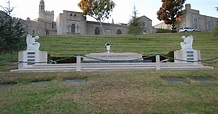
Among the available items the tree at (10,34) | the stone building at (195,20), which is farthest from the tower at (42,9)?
the tree at (10,34)

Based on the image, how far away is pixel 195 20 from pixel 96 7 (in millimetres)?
26181

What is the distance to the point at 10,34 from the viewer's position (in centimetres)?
1425

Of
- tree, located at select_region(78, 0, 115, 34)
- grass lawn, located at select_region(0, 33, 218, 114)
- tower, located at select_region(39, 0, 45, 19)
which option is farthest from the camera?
tower, located at select_region(39, 0, 45, 19)

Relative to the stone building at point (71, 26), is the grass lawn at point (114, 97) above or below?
below

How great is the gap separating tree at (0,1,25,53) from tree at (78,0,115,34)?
1334 inches

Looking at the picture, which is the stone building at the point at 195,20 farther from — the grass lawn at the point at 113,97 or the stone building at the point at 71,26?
the grass lawn at the point at 113,97

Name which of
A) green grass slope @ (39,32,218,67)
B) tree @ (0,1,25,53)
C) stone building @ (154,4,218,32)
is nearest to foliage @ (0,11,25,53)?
tree @ (0,1,25,53)

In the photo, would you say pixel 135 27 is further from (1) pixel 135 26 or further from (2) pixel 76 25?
(2) pixel 76 25

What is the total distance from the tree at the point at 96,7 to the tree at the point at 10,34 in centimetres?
3387

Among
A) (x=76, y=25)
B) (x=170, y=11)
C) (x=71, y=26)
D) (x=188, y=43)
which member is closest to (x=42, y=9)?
(x=71, y=26)

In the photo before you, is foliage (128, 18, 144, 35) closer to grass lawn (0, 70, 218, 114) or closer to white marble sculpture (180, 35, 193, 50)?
white marble sculpture (180, 35, 193, 50)

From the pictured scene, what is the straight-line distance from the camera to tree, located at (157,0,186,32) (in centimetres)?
Answer: 4862

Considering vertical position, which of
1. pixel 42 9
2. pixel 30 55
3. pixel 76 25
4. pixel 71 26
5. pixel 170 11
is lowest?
pixel 30 55

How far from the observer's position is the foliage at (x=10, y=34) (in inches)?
553
